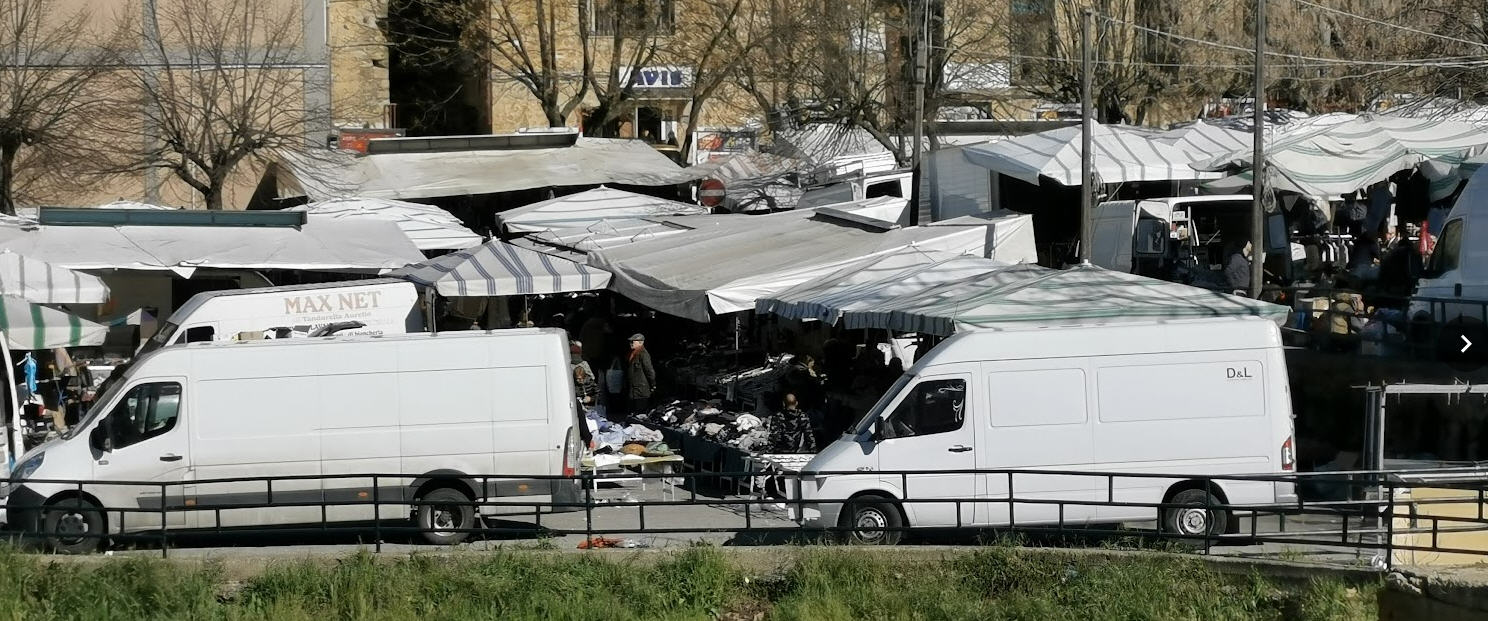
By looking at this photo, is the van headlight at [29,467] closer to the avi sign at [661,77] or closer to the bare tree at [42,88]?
the bare tree at [42,88]

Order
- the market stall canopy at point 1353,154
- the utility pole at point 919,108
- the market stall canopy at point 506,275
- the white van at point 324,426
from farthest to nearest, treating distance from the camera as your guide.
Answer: the utility pole at point 919,108 < the market stall canopy at point 1353,154 < the market stall canopy at point 506,275 < the white van at point 324,426

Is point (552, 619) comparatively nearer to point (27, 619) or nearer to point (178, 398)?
point (27, 619)

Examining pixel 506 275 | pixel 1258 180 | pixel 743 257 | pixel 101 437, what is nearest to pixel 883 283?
pixel 743 257

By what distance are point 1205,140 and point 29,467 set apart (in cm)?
1844

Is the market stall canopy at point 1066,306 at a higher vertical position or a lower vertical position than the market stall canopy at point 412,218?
lower

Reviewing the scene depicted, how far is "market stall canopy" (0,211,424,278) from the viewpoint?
72.5 feet

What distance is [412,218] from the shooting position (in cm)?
2703

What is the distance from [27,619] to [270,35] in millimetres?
24416

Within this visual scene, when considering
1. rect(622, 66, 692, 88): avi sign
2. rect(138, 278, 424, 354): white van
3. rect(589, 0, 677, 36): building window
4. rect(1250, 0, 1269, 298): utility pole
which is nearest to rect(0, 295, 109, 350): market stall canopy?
rect(138, 278, 424, 354): white van

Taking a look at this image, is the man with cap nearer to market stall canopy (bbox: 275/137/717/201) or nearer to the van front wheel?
the van front wheel

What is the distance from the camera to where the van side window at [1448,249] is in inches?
717

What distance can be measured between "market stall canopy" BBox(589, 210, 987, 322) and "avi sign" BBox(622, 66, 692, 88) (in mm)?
A: 16053

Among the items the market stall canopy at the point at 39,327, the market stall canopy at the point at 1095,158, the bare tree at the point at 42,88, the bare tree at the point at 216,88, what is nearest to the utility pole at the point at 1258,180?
the market stall canopy at the point at 1095,158

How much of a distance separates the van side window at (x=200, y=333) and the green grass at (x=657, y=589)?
698 centimetres
